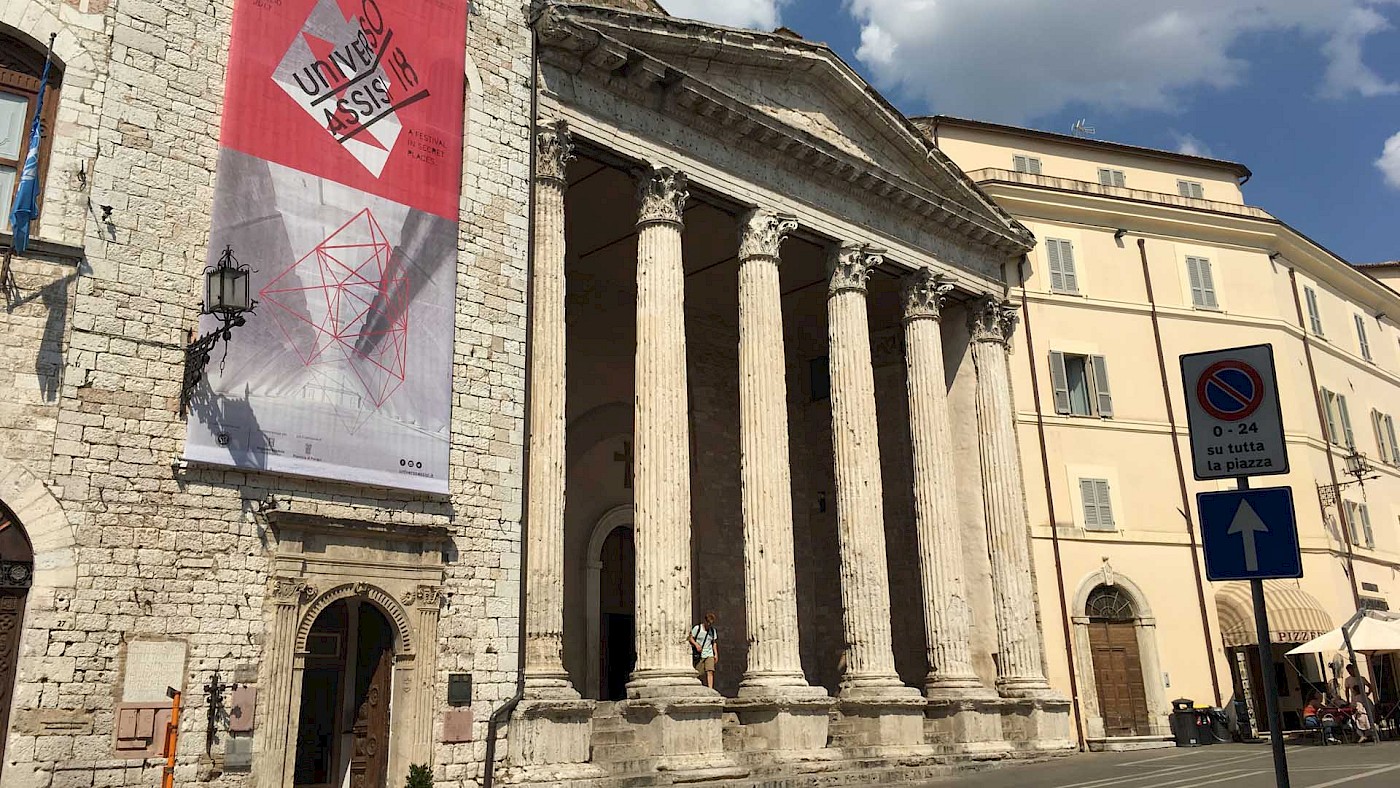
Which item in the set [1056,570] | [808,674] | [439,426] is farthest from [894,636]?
[439,426]

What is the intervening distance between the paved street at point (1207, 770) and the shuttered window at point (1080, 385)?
7.14m

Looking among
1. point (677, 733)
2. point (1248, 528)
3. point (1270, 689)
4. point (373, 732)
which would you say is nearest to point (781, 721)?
point (677, 733)

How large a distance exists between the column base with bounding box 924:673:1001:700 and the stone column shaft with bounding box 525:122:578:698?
778 cm

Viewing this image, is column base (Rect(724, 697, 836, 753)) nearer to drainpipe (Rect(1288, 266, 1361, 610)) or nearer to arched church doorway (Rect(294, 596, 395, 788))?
arched church doorway (Rect(294, 596, 395, 788))

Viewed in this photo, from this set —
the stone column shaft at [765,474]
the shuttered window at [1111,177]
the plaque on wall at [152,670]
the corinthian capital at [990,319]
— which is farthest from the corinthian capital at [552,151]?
the shuttered window at [1111,177]

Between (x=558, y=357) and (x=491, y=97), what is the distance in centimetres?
376

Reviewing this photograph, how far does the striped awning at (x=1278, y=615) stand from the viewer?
73.9 ft

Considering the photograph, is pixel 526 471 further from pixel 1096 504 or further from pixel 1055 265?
pixel 1055 265

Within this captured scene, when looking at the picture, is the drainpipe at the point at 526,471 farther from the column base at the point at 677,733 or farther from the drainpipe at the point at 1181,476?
the drainpipe at the point at 1181,476

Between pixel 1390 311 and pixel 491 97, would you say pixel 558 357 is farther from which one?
pixel 1390 311

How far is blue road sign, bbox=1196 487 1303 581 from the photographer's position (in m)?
5.24

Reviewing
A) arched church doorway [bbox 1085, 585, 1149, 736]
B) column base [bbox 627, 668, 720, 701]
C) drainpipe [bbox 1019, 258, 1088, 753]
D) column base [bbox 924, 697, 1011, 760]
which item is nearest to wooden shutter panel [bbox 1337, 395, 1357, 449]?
arched church doorway [bbox 1085, 585, 1149, 736]

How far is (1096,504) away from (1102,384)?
2.72 meters

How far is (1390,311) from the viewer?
3117 centimetres
